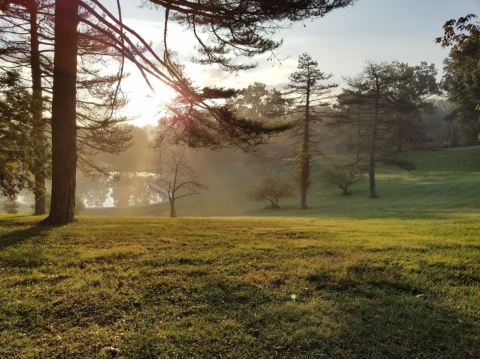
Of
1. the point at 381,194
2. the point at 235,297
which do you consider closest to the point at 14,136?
the point at 235,297

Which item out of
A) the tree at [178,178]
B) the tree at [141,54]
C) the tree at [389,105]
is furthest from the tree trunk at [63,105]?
the tree at [389,105]

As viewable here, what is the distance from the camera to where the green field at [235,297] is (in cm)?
381

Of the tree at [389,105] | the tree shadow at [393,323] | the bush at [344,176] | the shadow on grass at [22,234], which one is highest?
the tree at [389,105]

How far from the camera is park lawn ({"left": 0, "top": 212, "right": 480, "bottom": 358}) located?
3.80 meters

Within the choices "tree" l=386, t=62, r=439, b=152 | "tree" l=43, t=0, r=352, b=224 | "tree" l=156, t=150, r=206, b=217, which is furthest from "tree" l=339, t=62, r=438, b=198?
"tree" l=43, t=0, r=352, b=224

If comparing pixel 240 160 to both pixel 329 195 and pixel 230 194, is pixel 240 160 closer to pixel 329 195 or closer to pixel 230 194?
pixel 230 194

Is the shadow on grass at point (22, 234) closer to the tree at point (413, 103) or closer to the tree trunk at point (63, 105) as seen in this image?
the tree trunk at point (63, 105)

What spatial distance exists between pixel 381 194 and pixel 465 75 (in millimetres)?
13153

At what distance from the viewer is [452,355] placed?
3.74 meters

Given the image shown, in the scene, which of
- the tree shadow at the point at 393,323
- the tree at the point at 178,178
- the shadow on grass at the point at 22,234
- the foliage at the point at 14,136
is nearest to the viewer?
the tree shadow at the point at 393,323

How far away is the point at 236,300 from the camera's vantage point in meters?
4.89

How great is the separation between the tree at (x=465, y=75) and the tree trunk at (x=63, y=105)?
8711 millimetres

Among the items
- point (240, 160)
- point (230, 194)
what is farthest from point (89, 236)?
point (240, 160)

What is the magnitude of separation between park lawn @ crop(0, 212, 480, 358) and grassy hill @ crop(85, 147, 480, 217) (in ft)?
61.2
